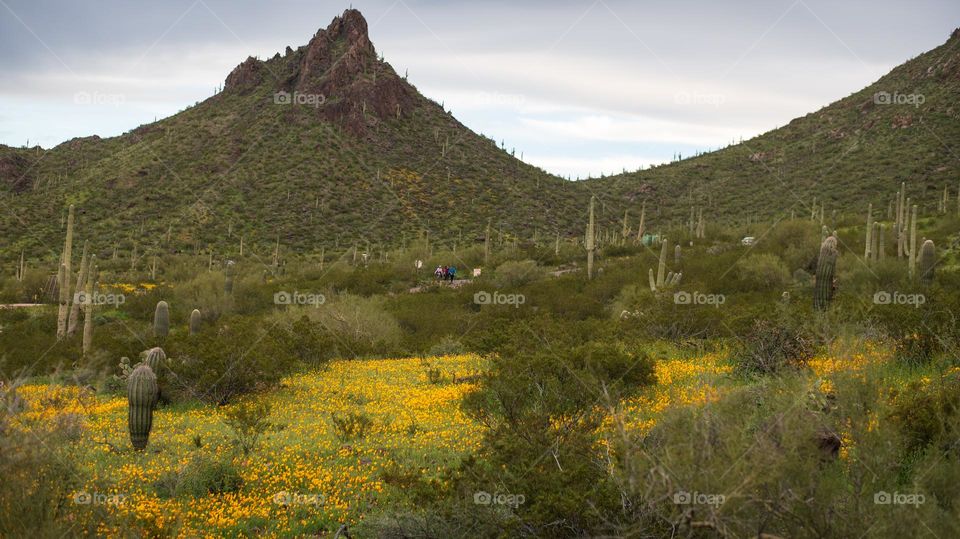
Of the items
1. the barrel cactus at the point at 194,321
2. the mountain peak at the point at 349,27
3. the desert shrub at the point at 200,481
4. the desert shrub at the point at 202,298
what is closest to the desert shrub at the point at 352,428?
the desert shrub at the point at 200,481

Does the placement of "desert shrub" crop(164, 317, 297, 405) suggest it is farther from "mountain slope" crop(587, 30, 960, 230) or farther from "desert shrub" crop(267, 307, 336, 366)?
"mountain slope" crop(587, 30, 960, 230)

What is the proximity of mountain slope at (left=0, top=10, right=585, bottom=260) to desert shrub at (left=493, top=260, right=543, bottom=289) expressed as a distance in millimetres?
22350

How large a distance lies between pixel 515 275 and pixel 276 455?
79.2ft

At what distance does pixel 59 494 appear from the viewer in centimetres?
617

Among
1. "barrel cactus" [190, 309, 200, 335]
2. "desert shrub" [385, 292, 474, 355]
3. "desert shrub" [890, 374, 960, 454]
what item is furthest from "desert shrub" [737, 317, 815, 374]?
"barrel cactus" [190, 309, 200, 335]

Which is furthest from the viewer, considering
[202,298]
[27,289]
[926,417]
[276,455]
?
[27,289]

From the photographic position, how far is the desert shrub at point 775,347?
11508 millimetres

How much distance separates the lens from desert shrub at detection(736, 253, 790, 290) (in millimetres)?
25656

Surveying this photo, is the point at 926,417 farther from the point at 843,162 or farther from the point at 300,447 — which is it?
the point at 843,162

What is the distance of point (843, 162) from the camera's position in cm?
5856

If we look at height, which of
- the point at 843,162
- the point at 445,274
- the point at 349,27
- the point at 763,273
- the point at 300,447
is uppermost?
the point at 349,27

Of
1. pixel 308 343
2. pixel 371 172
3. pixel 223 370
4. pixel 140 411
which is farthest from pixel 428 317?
pixel 371 172

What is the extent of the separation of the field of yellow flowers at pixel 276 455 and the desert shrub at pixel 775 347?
15.9 feet

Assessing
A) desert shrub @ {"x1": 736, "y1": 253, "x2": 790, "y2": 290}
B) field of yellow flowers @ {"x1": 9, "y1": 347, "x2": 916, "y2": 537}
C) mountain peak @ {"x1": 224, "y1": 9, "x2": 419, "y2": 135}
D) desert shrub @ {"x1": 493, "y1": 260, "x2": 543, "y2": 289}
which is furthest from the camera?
mountain peak @ {"x1": 224, "y1": 9, "x2": 419, "y2": 135}
